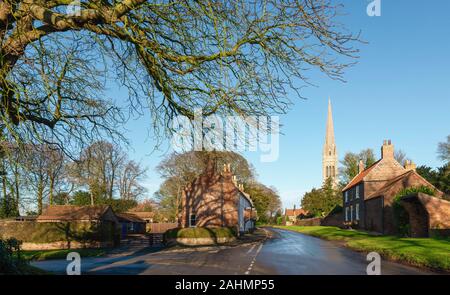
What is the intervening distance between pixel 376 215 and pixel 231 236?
19.1 meters

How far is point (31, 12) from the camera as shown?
8633mm

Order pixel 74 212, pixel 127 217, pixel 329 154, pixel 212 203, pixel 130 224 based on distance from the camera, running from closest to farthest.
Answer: pixel 74 212 → pixel 212 203 → pixel 127 217 → pixel 130 224 → pixel 329 154

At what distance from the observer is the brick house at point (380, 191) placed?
44.6m

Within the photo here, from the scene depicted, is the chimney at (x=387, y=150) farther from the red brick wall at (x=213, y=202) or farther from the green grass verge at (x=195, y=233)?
the green grass verge at (x=195, y=233)

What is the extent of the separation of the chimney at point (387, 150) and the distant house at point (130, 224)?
37.2m

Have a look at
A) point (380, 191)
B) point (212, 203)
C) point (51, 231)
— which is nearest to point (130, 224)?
point (212, 203)

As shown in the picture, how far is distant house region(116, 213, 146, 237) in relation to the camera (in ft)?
196

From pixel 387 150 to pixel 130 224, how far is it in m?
39.1

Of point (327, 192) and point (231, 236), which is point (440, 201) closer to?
point (231, 236)

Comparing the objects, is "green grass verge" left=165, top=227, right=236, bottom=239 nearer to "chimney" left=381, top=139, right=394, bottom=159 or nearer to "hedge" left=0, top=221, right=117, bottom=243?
"hedge" left=0, top=221, right=117, bottom=243

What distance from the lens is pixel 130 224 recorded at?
62844 mm

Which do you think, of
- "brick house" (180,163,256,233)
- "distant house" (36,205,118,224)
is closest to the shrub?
"brick house" (180,163,256,233)

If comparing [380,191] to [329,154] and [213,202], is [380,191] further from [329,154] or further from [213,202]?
[329,154]
